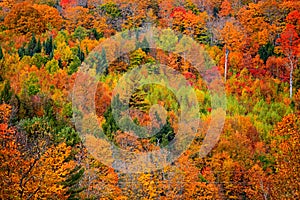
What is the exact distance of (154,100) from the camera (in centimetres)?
3509

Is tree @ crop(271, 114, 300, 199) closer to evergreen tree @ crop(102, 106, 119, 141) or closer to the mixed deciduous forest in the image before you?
the mixed deciduous forest

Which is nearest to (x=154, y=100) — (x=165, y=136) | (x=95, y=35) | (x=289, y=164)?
(x=165, y=136)

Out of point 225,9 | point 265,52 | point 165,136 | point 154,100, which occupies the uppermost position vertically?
point 225,9

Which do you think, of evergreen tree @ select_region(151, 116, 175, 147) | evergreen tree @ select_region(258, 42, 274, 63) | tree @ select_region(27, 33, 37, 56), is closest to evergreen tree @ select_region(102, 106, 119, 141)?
evergreen tree @ select_region(151, 116, 175, 147)

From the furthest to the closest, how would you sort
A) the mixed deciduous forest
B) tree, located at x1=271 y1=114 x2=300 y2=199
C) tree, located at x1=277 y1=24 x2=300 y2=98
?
tree, located at x1=277 y1=24 x2=300 y2=98 < the mixed deciduous forest < tree, located at x1=271 y1=114 x2=300 y2=199

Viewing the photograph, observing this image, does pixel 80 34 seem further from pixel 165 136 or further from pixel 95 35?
pixel 165 136

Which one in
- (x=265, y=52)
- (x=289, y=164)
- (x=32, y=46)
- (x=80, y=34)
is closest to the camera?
(x=289, y=164)

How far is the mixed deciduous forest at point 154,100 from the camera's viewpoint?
16891 millimetres

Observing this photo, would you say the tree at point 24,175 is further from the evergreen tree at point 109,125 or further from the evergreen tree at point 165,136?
the evergreen tree at point 165,136

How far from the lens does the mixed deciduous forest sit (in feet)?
55.4

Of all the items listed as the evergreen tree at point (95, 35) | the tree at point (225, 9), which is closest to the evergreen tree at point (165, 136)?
the evergreen tree at point (95, 35)

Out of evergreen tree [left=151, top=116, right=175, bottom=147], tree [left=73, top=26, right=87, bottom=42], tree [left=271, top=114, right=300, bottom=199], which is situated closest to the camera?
tree [left=271, top=114, right=300, bottom=199]

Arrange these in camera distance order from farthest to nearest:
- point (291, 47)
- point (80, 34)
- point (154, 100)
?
point (80, 34) → point (291, 47) → point (154, 100)

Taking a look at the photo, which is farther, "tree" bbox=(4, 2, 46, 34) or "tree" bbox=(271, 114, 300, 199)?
"tree" bbox=(4, 2, 46, 34)
